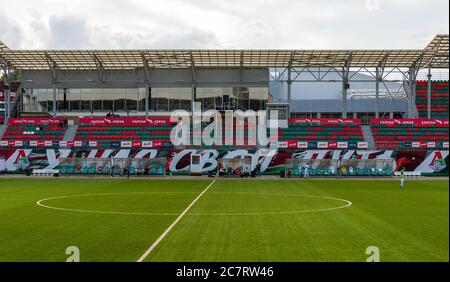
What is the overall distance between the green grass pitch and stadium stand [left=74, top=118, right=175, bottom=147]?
35.5 meters

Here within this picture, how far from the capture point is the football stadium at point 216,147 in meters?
20.8

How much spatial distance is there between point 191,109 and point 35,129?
72.2 feet

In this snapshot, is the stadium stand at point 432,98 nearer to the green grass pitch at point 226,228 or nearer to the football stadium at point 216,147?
the football stadium at point 216,147

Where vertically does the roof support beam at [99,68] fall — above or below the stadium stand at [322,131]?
above

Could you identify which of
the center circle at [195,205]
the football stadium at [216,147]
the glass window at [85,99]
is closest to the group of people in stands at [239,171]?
the football stadium at [216,147]

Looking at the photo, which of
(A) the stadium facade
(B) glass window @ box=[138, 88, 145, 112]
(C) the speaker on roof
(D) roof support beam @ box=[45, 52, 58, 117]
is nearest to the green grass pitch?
(A) the stadium facade

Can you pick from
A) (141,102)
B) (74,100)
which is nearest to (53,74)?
(74,100)

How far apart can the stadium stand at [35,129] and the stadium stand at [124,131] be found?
2750mm

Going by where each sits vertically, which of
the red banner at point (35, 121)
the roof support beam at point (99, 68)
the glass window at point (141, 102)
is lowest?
the red banner at point (35, 121)

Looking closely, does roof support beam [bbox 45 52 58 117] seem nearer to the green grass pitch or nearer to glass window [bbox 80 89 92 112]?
glass window [bbox 80 89 92 112]

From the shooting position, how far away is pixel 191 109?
251ft

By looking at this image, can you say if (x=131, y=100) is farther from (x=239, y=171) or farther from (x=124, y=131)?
(x=239, y=171)

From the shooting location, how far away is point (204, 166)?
6219 centimetres
